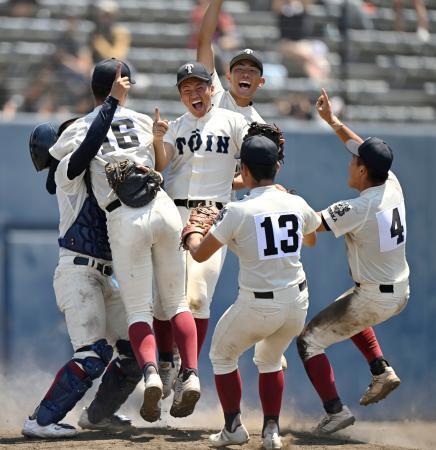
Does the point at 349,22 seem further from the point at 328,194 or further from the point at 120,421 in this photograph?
the point at 120,421

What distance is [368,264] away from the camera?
727 cm

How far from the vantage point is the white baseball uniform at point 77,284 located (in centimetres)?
686

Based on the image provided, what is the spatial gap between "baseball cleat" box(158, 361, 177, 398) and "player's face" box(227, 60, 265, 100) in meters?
1.98

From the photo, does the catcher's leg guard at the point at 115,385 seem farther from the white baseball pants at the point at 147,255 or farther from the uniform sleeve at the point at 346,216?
A: the uniform sleeve at the point at 346,216

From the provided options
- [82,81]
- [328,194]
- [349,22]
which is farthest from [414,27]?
[82,81]

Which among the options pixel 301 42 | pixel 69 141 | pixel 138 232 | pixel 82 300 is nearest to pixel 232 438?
pixel 82 300

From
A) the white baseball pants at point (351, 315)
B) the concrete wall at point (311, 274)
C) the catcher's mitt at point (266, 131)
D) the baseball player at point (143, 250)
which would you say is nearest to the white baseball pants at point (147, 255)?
the baseball player at point (143, 250)

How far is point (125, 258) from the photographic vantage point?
6.63 metres

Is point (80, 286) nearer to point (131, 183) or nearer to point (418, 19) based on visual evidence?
point (131, 183)

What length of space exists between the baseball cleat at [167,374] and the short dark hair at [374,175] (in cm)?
185

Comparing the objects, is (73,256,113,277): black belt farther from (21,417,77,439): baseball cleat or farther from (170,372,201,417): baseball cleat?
(21,417,77,439): baseball cleat

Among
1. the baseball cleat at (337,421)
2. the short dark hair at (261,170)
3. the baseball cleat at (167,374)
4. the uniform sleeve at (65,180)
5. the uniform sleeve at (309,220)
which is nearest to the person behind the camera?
the short dark hair at (261,170)

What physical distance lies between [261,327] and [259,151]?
3.47ft

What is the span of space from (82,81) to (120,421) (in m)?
4.25
